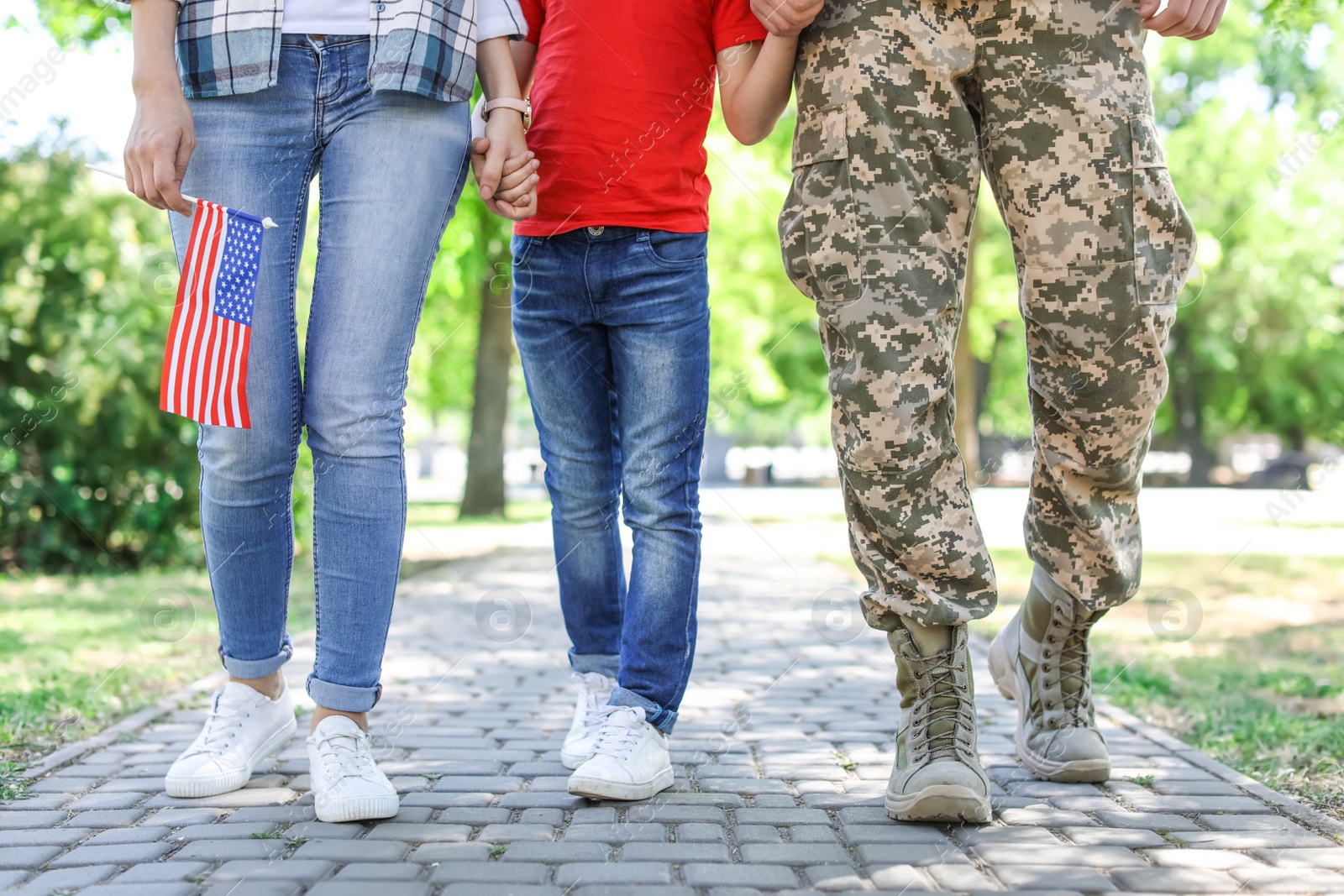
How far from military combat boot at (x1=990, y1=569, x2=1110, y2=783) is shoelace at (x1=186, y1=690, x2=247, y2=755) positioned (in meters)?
1.90

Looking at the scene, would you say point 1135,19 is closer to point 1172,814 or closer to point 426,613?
point 1172,814

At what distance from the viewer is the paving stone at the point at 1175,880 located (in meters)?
1.95

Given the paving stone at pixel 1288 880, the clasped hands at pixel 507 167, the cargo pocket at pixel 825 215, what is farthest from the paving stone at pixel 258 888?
the paving stone at pixel 1288 880

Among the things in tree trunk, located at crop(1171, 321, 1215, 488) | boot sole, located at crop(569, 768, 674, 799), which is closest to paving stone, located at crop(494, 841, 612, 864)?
→ boot sole, located at crop(569, 768, 674, 799)

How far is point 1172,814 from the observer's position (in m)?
2.45

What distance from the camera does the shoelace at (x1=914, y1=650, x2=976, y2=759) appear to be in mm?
2381

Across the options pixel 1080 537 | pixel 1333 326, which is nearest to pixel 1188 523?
pixel 1080 537

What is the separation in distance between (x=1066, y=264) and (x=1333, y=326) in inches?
1170

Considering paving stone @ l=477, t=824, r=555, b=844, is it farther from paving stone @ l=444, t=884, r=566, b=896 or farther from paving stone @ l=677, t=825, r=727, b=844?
paving stone @ l=444, t=884, r=566, b=896

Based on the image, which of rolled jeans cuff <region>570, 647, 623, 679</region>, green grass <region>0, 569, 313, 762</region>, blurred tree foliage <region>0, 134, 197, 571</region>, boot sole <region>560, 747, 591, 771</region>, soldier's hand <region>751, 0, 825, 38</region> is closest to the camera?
soldier's hand <region>751, 0, 825, 38</region>

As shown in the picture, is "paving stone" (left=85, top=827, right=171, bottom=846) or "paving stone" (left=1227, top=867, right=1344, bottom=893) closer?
"paving stone" (left=1227, top=867, right=1344, bottom=893)

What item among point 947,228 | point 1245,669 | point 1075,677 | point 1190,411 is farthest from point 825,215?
point 1190,411

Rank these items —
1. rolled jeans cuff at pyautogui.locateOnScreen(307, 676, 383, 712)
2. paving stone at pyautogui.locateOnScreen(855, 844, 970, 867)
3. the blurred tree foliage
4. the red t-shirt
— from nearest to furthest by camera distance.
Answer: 1. paving stone at pyautogui.locateOnScreen(855, 844, 970, 867)
2. rolled jeans cuff at pyautogui.locateOnScreen(307, 676, 383, 712)
3. the red t-shirt
4. the blurred tree foliage

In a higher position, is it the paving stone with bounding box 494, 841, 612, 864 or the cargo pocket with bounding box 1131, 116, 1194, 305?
the cargo pocket with bounding box 1131, 116, 1194, 305
